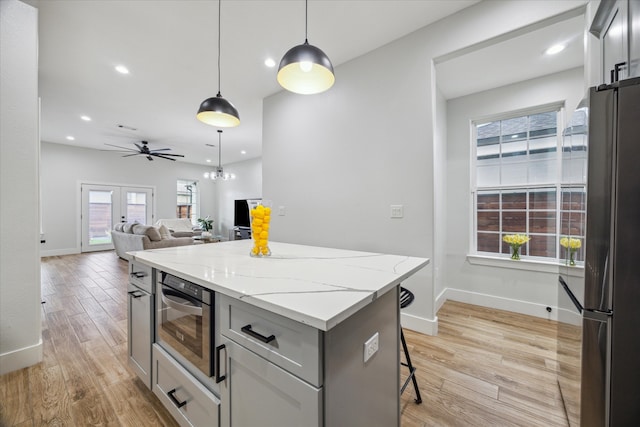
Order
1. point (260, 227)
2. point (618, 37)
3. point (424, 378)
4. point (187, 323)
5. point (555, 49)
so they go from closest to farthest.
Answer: point (187, 323) → point (618, 37) → point (260, 227) → point (424, 378) → point (555, 49)

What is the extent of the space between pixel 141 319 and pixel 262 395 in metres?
1.14

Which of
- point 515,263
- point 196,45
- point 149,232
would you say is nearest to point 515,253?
point 515,263

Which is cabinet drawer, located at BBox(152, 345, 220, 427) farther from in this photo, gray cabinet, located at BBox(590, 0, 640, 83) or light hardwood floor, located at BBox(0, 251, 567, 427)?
gray cabinet, located at BBox(590, 0, 640, 83)

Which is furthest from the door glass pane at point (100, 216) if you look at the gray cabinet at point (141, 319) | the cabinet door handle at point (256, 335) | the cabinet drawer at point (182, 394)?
the cabinet door handle at point (256, 335)

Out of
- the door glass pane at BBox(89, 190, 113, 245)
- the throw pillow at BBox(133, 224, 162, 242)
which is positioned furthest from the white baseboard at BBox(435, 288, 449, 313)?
the door glass pane at BBox(89, 190, 113, 245)

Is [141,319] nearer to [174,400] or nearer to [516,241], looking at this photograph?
[174,400]

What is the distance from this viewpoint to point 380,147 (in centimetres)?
265

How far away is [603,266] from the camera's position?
0.98 metres

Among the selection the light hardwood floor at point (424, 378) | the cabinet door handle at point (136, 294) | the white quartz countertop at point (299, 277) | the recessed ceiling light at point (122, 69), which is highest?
the recessed ceiling light at point (122, 69)

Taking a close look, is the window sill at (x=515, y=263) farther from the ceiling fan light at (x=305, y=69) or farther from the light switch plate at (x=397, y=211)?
the ceiling fan light at (x=305, y=69)

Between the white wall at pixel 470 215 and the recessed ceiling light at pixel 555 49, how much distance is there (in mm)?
436

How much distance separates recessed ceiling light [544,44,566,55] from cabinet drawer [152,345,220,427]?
3.73 metres

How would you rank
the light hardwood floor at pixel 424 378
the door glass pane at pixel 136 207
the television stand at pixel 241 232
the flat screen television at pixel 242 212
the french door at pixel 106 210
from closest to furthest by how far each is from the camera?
1. the light hardwood floor at pixel 424 378
2. the french door at pixel 106 210
3. the door glass pane at pixel 136 207
4. the television stand at pixel 241 232
5. the flat screen television at pixel 242 212

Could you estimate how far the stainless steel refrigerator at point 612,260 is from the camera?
93cm
